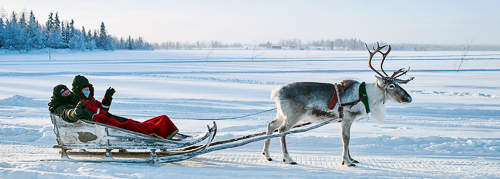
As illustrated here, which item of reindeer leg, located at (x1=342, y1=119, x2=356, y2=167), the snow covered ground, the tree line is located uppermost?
the tree line

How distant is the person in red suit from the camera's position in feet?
15.8

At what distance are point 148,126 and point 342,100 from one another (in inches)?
117

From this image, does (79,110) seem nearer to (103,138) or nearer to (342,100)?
(103,138)

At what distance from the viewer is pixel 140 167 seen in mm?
4781

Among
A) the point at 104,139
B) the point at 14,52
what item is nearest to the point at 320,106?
the point at 104,139

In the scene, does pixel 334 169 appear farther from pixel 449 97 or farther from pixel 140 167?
pixel 449 97

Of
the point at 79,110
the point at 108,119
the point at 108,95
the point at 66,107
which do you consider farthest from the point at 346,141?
the point at 66,107

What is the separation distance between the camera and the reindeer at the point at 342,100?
5.18 m

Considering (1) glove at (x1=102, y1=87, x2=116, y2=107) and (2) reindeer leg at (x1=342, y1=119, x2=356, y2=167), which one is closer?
(1) glove at (x1=102, y1=87, x2=116, y2=107)

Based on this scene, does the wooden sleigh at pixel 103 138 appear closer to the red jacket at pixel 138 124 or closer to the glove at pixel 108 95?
the red jacket at pixel 138 124

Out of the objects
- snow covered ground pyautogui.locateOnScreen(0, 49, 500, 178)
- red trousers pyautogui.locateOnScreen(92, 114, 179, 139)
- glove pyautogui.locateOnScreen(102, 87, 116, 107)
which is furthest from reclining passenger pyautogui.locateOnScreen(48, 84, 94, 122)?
snow covered ground pyautogui.locateOnScreen(0, 49, 500, 178)

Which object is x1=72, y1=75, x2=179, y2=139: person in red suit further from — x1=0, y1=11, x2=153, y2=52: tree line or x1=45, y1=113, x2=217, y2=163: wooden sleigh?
x1=0, y1=11, x2=153, y2=52: tree line

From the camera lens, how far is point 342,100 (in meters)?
5.21

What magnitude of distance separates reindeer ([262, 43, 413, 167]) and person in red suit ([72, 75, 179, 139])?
5.93ft
